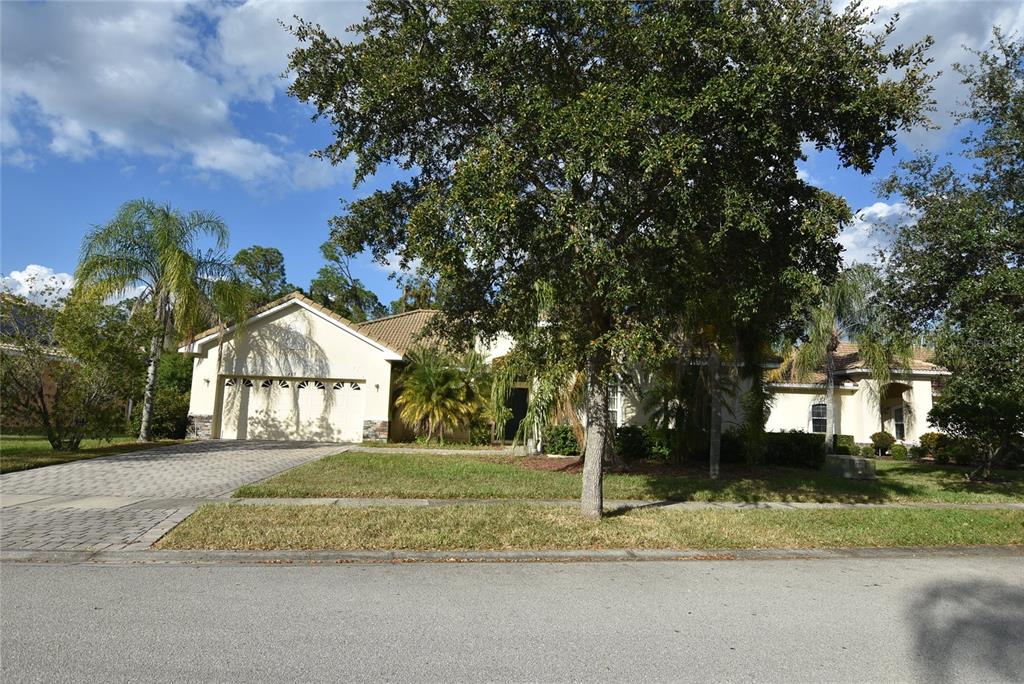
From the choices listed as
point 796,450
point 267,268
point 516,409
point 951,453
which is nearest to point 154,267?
point 516,409

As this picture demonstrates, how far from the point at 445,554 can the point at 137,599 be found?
291 cm

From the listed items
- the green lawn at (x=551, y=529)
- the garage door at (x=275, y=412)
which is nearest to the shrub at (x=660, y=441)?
the green lawn at (x=551, y=529)

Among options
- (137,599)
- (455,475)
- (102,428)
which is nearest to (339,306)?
(102,428)

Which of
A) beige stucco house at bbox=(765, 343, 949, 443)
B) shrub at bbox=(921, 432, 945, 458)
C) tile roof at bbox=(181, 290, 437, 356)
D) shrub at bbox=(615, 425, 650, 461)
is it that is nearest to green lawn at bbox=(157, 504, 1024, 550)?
shrub at bbox=(615, 425, 650, 461)

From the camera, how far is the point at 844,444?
904 inches

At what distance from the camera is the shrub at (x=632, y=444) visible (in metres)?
17.2

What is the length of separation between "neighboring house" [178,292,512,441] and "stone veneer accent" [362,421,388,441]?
0.10 metres

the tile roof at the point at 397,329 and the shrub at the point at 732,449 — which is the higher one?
the tile roof at the point at 397,329

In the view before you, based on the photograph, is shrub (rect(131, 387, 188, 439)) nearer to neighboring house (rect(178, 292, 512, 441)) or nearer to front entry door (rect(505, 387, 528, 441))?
neighboring house (rect(178, 292, 512, 441))

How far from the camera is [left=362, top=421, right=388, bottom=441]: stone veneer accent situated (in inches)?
777

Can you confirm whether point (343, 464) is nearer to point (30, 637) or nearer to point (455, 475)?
point (455, 475)

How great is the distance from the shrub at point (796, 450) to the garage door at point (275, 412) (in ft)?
39.0

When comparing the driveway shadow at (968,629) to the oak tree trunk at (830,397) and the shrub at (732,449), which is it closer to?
the shrub at (732,449)

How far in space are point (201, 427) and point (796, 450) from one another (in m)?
17.0
